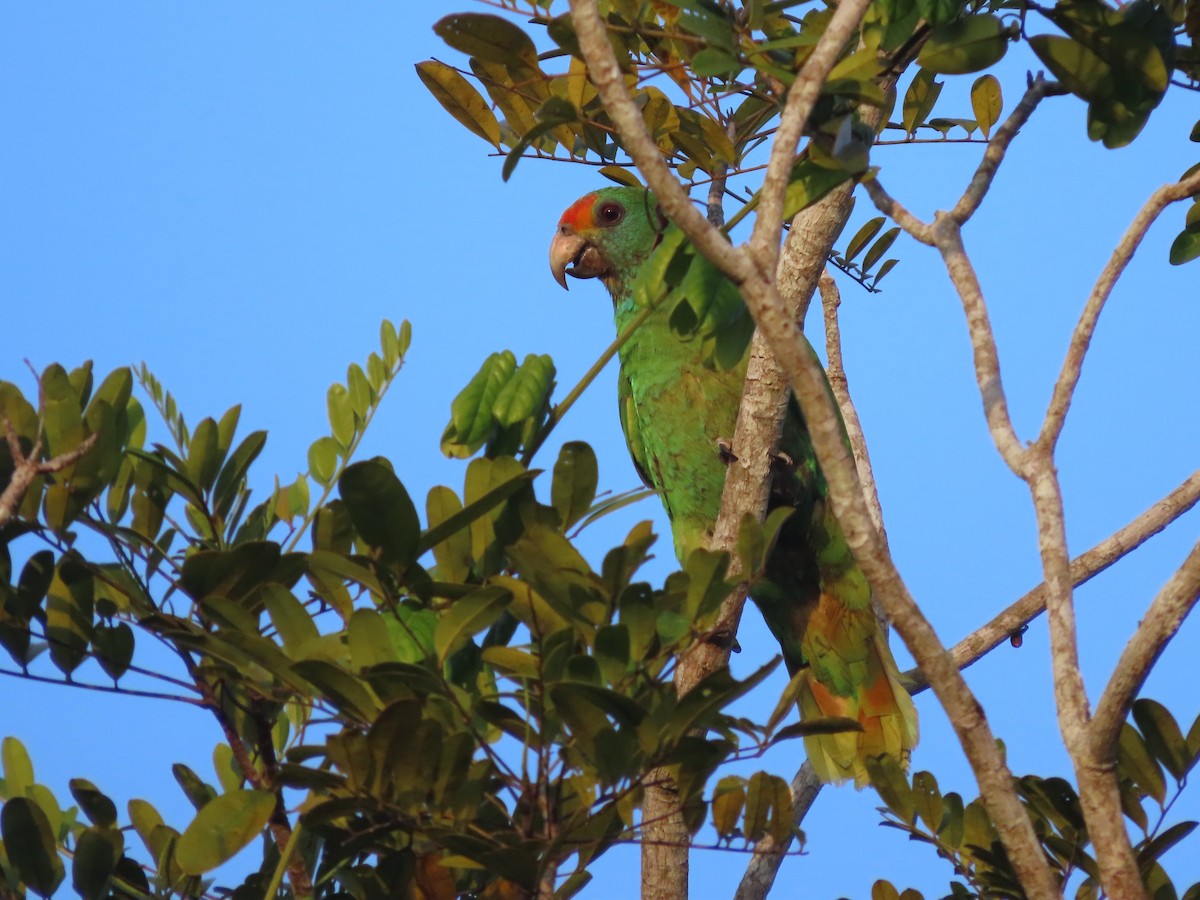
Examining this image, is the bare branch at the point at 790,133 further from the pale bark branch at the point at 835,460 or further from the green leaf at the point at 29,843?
the green leaf at the point at 29,843

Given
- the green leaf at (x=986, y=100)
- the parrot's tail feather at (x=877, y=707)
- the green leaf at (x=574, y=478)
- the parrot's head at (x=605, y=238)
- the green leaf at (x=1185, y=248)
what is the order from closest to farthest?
1. the green leaf at (x=574, y=478)
2. the green leaf at (x=1185, y=248)
3. the green leaf at (x=986, y=100)
4. the parrot's tail feather at (x=877, y=707)
5. the parrot's head at (x=605, y=238)

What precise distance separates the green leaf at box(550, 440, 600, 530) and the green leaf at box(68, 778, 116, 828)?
0.83 metres

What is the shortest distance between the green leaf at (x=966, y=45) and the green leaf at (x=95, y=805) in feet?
4.92

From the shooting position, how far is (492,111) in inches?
94.5

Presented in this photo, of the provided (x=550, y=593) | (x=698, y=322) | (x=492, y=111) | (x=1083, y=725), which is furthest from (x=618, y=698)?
(x=492, y=111)

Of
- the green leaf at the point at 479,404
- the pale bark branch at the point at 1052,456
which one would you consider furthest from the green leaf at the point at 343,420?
the pale bark branch at the point at 1052,456

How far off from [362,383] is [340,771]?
73 cm

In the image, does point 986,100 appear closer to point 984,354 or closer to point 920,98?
point 920,98

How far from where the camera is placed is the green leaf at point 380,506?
1229 millimetres

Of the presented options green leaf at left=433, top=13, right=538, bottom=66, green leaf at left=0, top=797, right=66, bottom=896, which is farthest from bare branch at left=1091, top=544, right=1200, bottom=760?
green leaf at left=0, top=797, right=66, bottom=896

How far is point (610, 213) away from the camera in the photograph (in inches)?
154

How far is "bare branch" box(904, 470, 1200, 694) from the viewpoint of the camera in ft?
7.50

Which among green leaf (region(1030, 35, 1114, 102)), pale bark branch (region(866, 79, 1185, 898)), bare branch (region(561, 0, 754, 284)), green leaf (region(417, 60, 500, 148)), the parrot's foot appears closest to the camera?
bare branch (region(561, 0, 754, 284))

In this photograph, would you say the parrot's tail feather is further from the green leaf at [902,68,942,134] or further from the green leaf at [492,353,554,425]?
the green leaf at [492,353,554,425]
